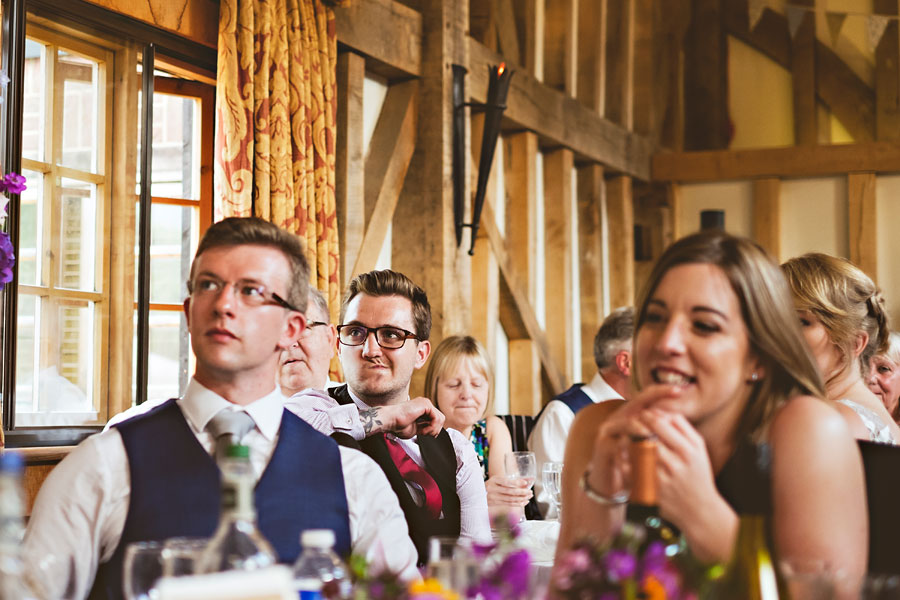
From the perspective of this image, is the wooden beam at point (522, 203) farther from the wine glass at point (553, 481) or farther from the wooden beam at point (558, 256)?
the wine glass at point (553, 481)

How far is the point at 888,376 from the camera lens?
409 centimetres

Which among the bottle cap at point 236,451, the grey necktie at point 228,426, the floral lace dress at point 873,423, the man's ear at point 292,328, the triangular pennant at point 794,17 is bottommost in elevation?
the floral lace dress at point 873,423

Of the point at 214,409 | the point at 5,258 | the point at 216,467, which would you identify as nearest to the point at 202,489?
the point at 216,467

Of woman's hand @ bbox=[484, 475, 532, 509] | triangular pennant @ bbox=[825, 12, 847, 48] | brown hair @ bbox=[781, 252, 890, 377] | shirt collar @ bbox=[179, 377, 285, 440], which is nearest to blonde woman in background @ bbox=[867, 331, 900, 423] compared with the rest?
brown hair @ bbox=[781, 252, 890, 377]

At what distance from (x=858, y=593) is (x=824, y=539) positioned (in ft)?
1.56

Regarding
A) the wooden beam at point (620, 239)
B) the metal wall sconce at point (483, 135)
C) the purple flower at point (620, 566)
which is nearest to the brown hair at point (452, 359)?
the metal wall sconce at point (483, 135)

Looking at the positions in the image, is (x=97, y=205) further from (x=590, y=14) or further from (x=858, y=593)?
(x=590, y=14)

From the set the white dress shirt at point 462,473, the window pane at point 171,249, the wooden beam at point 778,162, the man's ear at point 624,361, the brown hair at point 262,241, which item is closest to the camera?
the brown hair at point 262,241

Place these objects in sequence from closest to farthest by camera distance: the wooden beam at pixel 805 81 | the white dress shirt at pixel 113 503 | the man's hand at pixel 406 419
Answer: the white dress shirt at pixel 113 503
the man's hand at pixel 406 419
the wooden beam at pixel 805 81

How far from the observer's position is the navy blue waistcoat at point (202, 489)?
1.63 metres

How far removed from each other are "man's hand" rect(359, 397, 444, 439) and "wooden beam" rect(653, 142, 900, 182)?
234 inches

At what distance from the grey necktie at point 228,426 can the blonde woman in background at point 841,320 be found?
1.43 m

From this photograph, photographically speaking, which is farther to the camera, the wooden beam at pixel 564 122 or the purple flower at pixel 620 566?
the wooden beam at pixel 564 122

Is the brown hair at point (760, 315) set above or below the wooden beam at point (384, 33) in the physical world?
below
